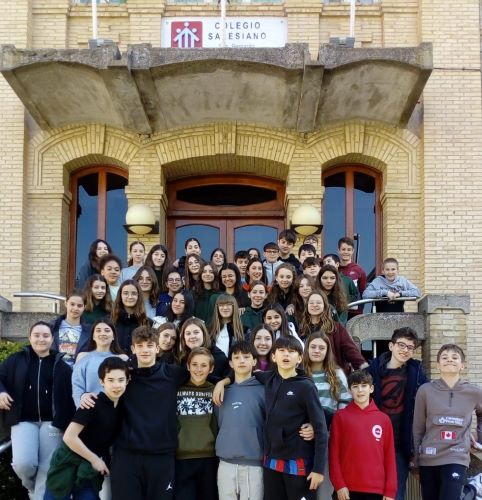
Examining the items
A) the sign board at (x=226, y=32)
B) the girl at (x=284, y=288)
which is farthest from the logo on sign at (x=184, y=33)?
the girl at (x=284, y=288)

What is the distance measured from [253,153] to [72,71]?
3142 millimetres

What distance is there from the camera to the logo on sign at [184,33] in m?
13.5

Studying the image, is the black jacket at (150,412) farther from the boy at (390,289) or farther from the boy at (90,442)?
the boy at (390,289)

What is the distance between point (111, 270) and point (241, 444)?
3.25 m

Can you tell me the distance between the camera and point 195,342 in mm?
6723

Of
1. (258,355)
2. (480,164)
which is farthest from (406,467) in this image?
(480,164)

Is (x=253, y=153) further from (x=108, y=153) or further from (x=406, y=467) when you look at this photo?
(x=406, y=467)

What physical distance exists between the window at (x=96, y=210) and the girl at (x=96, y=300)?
594 cm

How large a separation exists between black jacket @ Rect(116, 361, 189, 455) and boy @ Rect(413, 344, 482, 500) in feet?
6.66

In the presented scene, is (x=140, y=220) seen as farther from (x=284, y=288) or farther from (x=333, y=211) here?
(x=284, y=288)

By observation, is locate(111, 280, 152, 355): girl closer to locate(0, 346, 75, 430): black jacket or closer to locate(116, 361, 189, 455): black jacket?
locate(0, 346, 75, 430): black jacket

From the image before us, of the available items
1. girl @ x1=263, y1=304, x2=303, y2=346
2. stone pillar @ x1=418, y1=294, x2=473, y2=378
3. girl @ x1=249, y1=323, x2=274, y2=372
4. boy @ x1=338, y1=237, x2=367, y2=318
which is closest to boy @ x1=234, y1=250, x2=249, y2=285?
boy @ x1=338, y1=237, x2=367, y2=318

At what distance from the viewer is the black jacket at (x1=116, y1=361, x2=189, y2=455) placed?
237 inches

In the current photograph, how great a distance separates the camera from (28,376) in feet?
22.0
